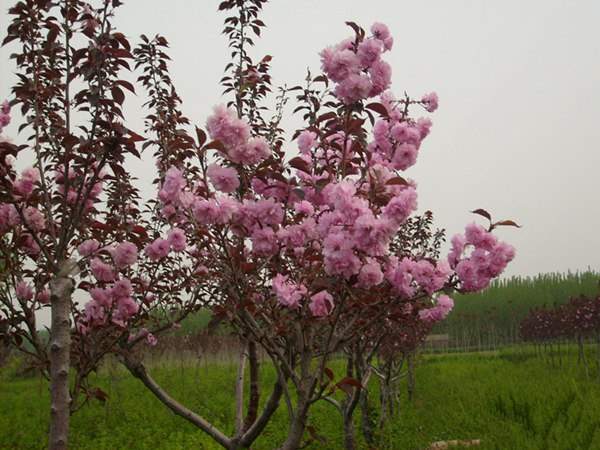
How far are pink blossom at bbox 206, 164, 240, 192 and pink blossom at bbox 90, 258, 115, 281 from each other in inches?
47.8

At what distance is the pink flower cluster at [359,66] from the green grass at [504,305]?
29.4m

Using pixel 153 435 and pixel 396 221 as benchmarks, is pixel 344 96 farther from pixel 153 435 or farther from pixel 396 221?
pixel 153 435

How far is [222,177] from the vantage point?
2.21 meters

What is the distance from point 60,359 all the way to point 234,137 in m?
1.30

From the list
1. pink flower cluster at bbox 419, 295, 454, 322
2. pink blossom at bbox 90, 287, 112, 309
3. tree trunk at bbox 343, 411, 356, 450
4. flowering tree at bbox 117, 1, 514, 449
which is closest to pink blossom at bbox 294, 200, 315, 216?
flowering tree at bbox 117, 1, 514, 449

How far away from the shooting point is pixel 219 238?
2.45 m

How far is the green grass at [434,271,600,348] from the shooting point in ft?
104

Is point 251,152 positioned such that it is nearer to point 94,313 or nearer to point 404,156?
point 404,156

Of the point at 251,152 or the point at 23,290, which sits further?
the point at 23,290

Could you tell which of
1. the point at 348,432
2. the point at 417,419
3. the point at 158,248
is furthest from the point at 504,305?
the point at 158,248

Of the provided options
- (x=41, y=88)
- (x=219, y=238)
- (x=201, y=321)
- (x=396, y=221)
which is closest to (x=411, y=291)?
(x=396, y=221)

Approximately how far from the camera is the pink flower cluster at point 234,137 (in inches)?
85.3

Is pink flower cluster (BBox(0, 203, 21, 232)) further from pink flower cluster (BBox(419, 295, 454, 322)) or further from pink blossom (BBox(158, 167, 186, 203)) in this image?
pink flower cluster (BBox(419, 295, 454, 322))

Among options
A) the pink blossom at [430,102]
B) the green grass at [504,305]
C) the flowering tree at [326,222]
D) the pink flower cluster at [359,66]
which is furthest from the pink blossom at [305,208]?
the green grass at [504,305]
